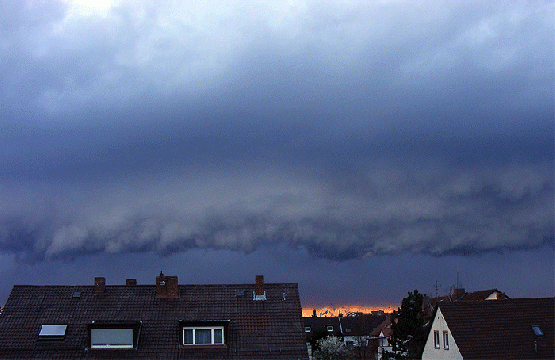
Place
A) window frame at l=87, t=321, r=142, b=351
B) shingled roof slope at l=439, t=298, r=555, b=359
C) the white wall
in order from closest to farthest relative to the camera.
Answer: window frame at l=87, t=321, r=142, b=351, shingled roof slope at l=439, t=298, r=555, b=359, the white wall

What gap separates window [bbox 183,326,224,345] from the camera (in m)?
38.5

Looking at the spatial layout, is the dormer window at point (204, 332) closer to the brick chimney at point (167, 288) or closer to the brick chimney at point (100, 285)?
the brick chimney at point (167, 288)

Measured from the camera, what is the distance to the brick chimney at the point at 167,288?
4212cm

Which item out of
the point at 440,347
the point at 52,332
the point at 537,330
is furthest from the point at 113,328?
the point at 537,330

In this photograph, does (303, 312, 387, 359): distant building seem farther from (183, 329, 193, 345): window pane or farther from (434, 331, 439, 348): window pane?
(183, 329, 193, 345): window pane

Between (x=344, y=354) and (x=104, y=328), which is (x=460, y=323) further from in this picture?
(x=344, y=354)

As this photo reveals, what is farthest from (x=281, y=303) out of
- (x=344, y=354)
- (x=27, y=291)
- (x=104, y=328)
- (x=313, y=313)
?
(x=313, y=313)

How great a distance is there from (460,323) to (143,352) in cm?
2243

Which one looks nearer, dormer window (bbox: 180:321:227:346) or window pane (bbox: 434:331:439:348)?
dormer window (bbox: 180:321:227:346)

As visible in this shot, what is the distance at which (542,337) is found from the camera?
40031mm

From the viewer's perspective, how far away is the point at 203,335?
3878 centimetres

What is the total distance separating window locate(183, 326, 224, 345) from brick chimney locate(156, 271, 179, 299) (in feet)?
13.5

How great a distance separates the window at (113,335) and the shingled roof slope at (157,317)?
1.75 feet

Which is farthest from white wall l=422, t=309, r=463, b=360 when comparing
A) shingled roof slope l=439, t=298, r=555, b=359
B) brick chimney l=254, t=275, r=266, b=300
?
brick chimney l=254, t=275, r=266, b=300
